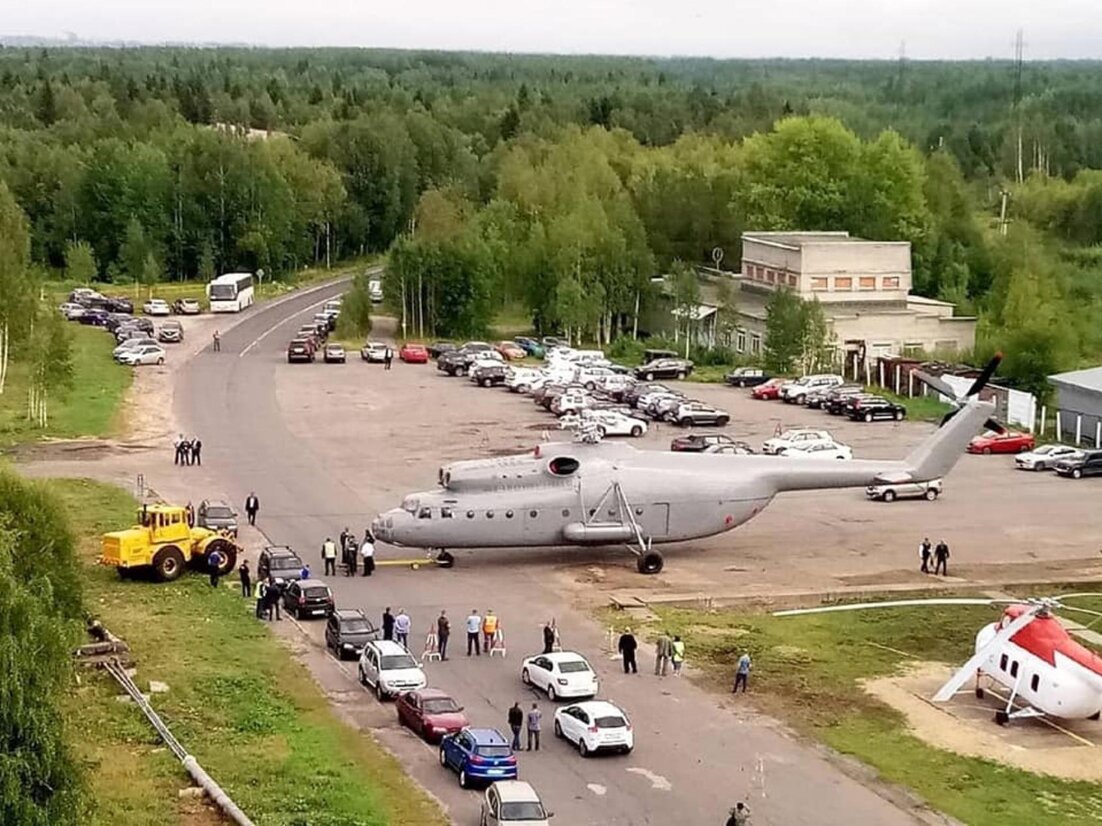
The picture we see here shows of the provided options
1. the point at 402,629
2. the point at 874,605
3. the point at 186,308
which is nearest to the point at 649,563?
the point at 874,605

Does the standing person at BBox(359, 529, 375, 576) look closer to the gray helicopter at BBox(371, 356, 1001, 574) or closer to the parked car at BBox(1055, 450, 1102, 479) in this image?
the gray helicopter at BBox(371, 356, 1001, 574)

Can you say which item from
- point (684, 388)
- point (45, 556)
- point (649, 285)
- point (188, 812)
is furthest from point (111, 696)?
point (649, 285)

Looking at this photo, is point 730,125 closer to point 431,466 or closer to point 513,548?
point 431,466

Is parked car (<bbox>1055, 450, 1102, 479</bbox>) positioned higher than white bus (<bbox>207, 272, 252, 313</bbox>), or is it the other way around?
white bus (<bbox>207, 272, 252, 313</bbox>)

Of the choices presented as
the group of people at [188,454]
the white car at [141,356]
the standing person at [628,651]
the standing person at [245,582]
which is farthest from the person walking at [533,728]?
the white car at [141,356]

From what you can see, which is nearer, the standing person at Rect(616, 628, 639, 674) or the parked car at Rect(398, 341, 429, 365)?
the standing person at Rect(616, 628, 639, 674)

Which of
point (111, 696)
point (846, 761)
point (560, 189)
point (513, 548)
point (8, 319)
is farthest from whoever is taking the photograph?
point (560, 189)

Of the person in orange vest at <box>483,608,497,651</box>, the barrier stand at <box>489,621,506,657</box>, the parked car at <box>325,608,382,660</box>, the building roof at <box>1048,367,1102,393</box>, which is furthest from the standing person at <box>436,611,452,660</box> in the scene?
the building roof at <box>1048,367,1102,393</box>
